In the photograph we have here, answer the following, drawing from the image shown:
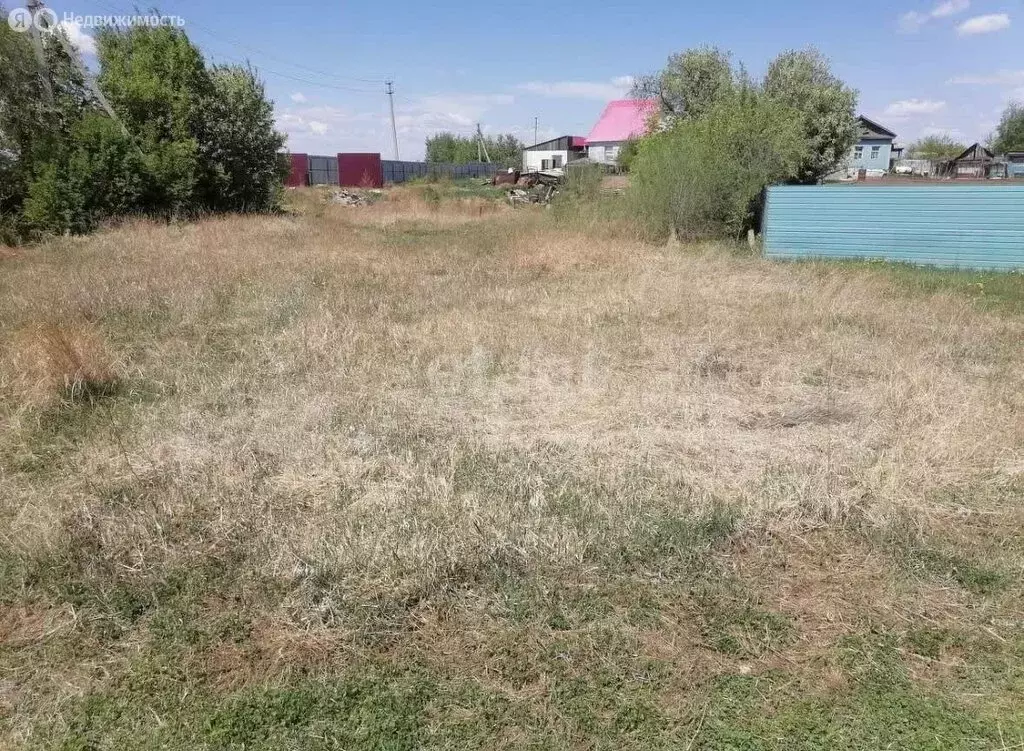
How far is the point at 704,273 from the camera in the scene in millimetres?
10258

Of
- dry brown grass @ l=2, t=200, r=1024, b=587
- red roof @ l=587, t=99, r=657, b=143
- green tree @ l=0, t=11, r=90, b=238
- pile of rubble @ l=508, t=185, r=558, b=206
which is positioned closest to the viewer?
dry brown grass @ l=2, t=200, r=1024, b=587

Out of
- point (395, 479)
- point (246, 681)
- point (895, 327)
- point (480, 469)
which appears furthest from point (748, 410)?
point (246, 681)

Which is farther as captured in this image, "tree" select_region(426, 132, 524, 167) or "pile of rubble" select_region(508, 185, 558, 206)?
"tree" select_region(426, 132, 524, 167)

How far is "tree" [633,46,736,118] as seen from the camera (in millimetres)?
22469

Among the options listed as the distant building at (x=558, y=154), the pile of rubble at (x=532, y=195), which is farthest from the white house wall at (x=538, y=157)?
the pile of rubble at (x=532, y=195)

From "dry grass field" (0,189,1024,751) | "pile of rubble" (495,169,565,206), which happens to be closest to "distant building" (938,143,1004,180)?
"pile of rubble" (495,169,565,206)

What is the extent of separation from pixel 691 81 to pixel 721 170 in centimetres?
1218

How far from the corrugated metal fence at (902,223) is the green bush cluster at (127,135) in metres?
13.4

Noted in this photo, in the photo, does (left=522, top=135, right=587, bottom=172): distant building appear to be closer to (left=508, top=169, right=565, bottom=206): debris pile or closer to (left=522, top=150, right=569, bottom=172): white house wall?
(left=522, top=150, right=569, bottom=172): white house wall

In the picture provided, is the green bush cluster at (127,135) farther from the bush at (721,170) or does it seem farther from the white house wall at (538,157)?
the white house wall at (538,157)

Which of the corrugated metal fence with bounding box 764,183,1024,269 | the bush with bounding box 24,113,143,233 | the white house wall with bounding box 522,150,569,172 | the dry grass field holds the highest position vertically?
the white house wall with bounding box 522,150,569,172

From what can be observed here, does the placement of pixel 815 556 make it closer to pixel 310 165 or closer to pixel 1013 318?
pixel 1013 318

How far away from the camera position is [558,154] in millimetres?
50281

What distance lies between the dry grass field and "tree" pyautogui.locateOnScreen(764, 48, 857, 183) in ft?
52.8
